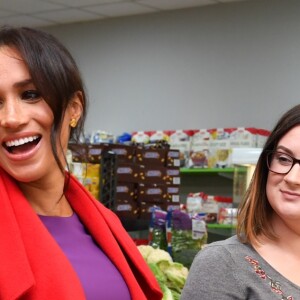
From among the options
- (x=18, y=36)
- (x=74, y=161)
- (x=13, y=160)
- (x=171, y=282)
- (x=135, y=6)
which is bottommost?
(x=171, y=282)

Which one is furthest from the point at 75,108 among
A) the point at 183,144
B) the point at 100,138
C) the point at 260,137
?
the point at 183,144

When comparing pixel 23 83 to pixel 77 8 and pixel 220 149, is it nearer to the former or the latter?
pixel 220 149

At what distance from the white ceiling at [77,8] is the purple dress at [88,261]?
18.9 ft

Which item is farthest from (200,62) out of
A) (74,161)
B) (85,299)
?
(85,299)

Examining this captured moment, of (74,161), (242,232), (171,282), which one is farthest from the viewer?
(74,161)

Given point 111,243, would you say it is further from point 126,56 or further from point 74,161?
point 126,56

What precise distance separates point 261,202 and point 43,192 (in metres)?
0.61

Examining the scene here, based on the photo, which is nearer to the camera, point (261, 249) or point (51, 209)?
point (51, 209)

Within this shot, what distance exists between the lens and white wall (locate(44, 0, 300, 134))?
7.01 metres

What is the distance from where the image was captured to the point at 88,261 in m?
1.54

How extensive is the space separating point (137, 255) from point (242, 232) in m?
0.30

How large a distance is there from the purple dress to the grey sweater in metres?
0.23

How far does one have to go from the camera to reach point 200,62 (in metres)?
7.54

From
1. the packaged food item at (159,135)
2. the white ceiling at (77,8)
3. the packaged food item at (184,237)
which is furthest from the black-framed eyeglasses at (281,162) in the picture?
the white ceiling at (77,8)
